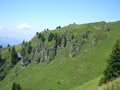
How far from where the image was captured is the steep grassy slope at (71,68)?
481 feet

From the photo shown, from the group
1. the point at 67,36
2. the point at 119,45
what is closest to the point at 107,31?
the point at 67,36

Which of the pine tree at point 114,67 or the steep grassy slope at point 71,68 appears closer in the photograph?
the pine tree at point 114,67

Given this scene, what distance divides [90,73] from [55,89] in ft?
76.8

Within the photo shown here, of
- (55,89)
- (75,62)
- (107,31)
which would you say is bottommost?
(55,89)

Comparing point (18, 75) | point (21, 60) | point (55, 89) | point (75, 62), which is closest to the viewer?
point (55, 89)

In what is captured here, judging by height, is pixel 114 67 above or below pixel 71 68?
above

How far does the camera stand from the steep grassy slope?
146688 mm

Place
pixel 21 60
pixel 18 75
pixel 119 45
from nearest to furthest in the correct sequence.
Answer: pixel 119 45, pixel 18 75, pixel 21 60

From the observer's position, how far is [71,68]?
160375 mm

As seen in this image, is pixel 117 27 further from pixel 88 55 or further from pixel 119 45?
pixel 119 45

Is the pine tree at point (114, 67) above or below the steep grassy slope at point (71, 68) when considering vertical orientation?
above

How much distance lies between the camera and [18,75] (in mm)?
182375

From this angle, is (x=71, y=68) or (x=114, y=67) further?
(x=71, y=68)

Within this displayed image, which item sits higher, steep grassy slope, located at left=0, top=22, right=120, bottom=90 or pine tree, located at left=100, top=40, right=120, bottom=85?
pine tree, located at left=100, top=40, right=120, bottom=85
